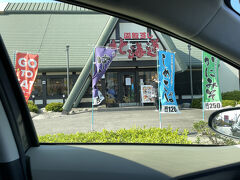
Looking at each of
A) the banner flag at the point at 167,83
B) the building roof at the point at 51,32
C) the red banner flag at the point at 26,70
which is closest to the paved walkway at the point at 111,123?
the banner flag at the point at 167,83

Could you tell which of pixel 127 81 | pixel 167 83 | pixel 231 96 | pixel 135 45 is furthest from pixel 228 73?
pixel 127 81

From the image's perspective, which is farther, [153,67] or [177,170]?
[153,67]

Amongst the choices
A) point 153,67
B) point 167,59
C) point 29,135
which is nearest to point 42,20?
point 153,67

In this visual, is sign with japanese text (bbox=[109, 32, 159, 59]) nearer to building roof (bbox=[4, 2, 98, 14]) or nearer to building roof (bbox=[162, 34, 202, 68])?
building roof (bbox=[162, 34, 202, 68])

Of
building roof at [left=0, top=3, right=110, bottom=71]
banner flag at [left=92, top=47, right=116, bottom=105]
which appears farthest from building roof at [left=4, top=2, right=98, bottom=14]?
banner flag at [left=92, top=47, right=116, bottom=105]

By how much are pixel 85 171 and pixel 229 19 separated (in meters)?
1.31

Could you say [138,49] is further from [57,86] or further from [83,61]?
[57,86]

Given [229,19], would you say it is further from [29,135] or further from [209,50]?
[29,135]

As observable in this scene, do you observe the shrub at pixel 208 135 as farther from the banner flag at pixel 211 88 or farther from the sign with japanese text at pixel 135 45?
the sign with japanese text at pixel 135 45

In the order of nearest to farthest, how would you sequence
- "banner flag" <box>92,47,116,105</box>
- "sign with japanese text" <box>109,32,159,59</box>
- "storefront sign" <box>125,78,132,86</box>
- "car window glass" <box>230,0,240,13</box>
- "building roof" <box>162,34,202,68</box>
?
"car window glass" <box>230,0,240,13</box> → "building roof" <box>162,34,202,68</box> → "banner flag" <box>92,47,116,105</box> → "sign with japanese text" <box>109,32,159,59</box> → "storefront sign" <box>125,78,132,86</box>

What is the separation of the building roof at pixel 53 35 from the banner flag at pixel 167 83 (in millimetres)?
9558

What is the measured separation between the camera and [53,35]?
16.6m

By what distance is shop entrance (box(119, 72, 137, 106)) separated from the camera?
Answer: 16.7 m

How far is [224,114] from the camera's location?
1468 mm
